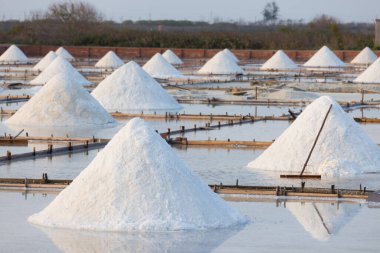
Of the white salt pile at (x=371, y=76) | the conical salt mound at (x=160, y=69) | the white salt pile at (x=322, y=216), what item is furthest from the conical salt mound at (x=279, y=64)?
the white salt pile at (x=322, y=216)

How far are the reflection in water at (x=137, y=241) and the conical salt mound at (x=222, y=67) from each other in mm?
21911

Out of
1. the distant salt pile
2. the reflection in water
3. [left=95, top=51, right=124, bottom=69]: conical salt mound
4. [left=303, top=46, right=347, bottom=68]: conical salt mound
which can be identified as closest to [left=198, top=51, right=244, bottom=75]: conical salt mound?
[left=95, top=51, right=124, bottom=69]: conical salt mound

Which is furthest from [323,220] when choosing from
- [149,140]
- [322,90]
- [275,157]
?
[322,90]

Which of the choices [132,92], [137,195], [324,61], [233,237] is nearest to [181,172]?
[137,195]

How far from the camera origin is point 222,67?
29.5m

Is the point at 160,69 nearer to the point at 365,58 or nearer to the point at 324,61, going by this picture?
the point at 324,61

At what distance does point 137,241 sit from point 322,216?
5.36ft

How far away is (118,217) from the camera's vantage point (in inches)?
285

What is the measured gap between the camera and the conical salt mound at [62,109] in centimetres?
1505

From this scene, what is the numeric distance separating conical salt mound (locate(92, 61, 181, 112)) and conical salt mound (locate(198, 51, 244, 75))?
10891 millimetres

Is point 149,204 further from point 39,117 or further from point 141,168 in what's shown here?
point 39,117

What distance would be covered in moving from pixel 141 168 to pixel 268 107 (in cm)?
1122

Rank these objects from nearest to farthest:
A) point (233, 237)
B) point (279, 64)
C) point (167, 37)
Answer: point (233, 237) < point (279, 64) < point (167, 37)

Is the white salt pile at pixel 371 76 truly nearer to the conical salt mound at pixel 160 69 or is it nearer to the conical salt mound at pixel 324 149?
the conical salt mound at pixel 160 69
